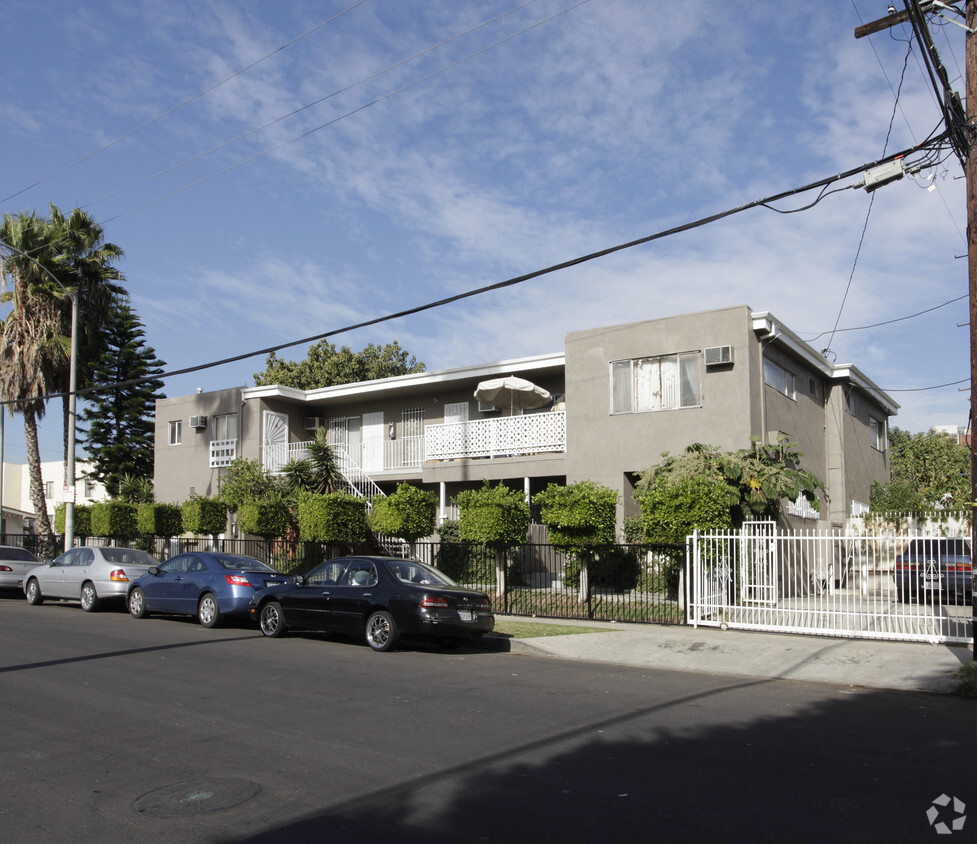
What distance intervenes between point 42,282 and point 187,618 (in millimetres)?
16750

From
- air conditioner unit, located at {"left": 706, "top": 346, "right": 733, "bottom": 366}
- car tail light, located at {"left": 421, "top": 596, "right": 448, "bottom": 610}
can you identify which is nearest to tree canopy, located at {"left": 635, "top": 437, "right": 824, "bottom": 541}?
air conditioner unit, located at {"left": 706, "top": 346, "right": 733, "bottom": 366}

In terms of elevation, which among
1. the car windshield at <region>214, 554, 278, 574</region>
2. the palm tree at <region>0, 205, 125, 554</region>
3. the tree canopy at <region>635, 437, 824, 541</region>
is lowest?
the car windshield at <region>214, 554, 278, 574</region>

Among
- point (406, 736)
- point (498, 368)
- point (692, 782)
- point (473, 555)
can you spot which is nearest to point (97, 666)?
point (406, 736)

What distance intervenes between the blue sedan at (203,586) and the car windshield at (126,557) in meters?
1.79

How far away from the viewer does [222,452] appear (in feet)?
101

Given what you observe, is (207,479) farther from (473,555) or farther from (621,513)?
(621,513)

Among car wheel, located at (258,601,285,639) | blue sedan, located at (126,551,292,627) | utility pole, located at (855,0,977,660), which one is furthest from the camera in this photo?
blue sedan, located at (126,551,292,627)

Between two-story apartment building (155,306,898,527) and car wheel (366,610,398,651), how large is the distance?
32.5ft

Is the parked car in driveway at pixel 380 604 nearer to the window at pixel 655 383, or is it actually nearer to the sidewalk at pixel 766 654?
the sidewalk at pixel 766 654

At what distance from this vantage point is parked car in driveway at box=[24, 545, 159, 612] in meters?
18.6

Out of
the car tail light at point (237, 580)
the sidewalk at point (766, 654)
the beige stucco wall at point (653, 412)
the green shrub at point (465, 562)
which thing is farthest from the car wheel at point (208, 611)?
the beige stucco wall at point (653, 412)

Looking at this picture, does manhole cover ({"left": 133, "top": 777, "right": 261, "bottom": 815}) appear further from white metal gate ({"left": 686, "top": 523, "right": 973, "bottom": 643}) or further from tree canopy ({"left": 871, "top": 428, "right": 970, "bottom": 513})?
tree canopy ({"left": 871, "top": 428, "right": 970, "bottom": 513})

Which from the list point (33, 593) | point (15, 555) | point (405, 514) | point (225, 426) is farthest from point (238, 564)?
point (225, 426)

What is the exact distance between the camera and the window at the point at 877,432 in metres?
30.3
